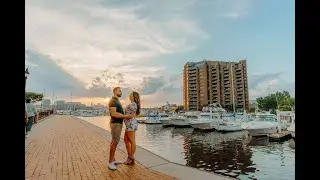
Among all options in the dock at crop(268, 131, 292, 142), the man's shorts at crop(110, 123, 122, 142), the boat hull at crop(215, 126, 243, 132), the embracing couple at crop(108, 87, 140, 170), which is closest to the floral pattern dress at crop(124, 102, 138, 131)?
the embracing couple at crop(108, 87, 140, 170)

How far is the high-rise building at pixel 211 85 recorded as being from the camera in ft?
403

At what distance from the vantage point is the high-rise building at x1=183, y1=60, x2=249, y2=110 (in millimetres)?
122713

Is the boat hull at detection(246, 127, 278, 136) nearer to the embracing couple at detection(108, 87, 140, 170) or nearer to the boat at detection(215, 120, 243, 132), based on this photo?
the boat at detection(215, 120, 243, 132)

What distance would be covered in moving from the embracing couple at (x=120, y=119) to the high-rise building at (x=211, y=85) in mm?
116932

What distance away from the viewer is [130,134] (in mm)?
7262

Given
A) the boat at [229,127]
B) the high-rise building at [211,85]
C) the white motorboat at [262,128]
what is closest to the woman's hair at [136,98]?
the white motorboat at [262,128]

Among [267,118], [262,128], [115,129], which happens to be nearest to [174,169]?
[115,129]

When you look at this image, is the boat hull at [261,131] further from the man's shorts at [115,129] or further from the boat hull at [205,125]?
the man's shorts at [115,129]

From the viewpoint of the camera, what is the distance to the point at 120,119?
6715 mm

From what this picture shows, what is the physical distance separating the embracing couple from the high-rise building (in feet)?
384

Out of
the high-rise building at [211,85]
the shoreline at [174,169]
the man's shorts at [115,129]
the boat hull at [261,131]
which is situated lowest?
the boat hull at [261,131]
